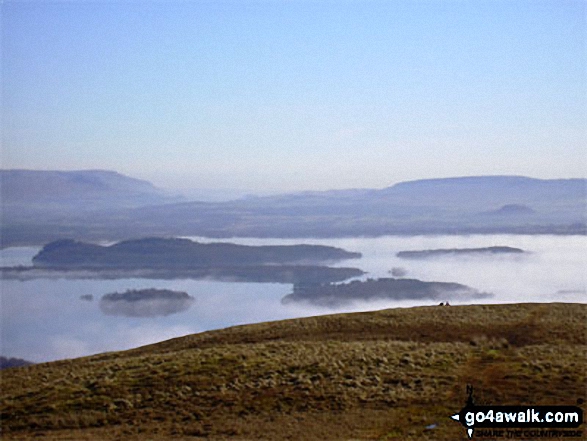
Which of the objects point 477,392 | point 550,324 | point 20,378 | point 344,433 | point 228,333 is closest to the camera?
point 344,433

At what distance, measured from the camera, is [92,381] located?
100.0ft

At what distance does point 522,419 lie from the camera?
22.1 meters

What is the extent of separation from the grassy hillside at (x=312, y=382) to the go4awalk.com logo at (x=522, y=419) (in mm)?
934

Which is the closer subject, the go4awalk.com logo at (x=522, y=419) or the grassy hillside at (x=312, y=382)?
the go4awalk.com logo at (x=522, y=419)

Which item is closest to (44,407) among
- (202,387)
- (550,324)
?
(202,387)

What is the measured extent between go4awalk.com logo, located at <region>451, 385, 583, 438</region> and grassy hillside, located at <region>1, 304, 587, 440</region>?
0.93 metres

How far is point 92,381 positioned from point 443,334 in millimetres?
20407

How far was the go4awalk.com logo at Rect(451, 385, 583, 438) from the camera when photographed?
2119 cm

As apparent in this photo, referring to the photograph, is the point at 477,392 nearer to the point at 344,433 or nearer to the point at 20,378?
the point at 344,433

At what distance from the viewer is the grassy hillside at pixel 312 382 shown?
23.4 metres

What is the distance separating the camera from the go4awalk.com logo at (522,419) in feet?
69.5

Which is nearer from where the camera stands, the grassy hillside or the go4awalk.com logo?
the go4awalk.com logo

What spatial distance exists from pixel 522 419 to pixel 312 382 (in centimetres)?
948

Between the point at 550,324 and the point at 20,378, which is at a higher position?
the point at 550,324
